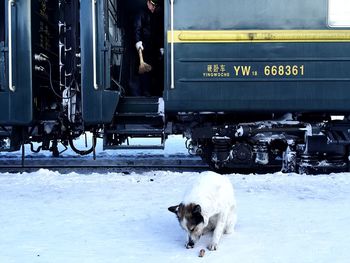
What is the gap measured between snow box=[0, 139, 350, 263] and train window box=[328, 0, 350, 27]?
6.81 ft

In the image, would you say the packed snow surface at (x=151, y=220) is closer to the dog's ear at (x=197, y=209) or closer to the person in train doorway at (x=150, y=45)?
the dog's ear at (x=197, y=209)

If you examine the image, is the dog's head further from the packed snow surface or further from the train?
the train

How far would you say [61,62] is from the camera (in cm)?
733

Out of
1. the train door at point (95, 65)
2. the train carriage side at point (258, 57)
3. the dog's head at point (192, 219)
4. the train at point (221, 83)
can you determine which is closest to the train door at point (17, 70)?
the train at point (221, 83)

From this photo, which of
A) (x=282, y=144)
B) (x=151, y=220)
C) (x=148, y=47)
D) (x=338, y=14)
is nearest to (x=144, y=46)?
(x=148, y=47)

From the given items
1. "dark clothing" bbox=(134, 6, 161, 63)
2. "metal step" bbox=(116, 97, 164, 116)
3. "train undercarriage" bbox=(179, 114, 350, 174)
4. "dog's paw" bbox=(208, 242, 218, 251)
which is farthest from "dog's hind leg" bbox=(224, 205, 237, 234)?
"dark clothing" bbox=(134, 6, 161, 63)

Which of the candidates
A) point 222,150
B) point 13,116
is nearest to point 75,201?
point 13,116

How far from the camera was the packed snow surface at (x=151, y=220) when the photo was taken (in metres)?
3.40

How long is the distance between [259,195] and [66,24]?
410cm

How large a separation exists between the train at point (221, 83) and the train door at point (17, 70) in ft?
0.05

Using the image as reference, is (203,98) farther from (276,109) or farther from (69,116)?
(69,116)

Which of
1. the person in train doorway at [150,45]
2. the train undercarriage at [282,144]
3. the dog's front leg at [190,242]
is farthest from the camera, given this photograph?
the person in train doorway at [150,45]

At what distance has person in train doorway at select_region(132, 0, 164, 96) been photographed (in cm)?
729

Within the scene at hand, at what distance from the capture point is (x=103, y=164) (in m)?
7.83
